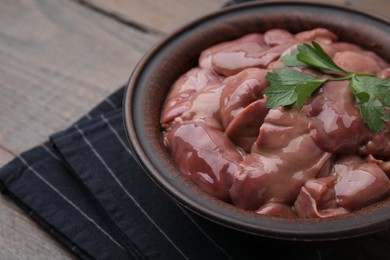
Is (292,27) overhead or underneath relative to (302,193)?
overhead

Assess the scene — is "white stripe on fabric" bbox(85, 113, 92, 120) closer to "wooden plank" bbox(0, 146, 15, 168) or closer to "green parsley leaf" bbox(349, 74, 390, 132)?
"wooden plank" bbox(0, 146, 15, 168)

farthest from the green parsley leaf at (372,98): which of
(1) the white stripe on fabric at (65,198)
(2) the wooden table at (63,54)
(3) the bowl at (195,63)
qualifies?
(2) the wooden table at (63,54)

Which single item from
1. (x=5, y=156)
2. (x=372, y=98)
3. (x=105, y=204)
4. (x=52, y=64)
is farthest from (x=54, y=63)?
(x=372, y=98)

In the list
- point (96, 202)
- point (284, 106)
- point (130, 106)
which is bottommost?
point (96, 202)

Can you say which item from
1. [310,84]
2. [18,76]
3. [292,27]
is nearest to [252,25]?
[292,27]

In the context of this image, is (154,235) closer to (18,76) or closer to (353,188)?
(353,188)

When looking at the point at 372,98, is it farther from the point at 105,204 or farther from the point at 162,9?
the point at 162,9

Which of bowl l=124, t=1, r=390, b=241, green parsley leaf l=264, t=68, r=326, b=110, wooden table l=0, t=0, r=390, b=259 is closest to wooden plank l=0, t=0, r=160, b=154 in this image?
wooden table l=0, t=0, r=390, b=259
